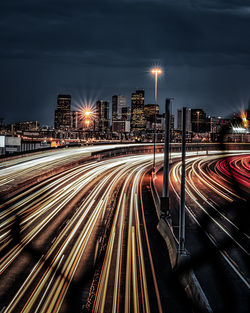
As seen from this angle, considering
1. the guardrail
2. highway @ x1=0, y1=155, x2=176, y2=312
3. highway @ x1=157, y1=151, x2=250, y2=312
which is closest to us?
the guardrail

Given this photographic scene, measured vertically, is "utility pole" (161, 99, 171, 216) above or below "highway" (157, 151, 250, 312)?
above

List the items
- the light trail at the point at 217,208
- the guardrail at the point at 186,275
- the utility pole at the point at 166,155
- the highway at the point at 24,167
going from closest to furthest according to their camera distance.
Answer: the guardrail at the point at 186,275
the light trail at the point at 217,208
the utility pole at the point at 166,155
the highway at the point at 24,167

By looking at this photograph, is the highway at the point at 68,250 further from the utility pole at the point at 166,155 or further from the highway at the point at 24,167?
the highway at the point at 24,167

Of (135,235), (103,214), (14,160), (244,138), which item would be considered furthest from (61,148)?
(244,138)

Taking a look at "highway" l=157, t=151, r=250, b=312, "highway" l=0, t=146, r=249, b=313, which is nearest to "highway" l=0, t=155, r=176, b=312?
"highway" l=0, t=146, r=249, b=313

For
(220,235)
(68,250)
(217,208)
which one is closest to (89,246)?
(68,250)

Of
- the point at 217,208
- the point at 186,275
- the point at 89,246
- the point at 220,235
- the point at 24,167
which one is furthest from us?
the point at 24,167

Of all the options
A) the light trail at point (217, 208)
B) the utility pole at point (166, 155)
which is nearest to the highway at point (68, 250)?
the utility pole at point (166, 155)

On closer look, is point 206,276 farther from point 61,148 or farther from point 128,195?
point 61,148

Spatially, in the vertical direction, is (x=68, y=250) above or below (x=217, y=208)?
below

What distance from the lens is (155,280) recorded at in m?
12.8

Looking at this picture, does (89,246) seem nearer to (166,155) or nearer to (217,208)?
(166,155)

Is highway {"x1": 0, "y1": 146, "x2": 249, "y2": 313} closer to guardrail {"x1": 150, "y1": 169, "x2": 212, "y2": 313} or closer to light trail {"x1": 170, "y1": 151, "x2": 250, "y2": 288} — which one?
light trail {"x1": 170, "y1": 151, "x2": 250, "y2": 288}

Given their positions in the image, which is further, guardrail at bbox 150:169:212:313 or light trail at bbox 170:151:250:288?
light trail at bbox 170:151:250:288
